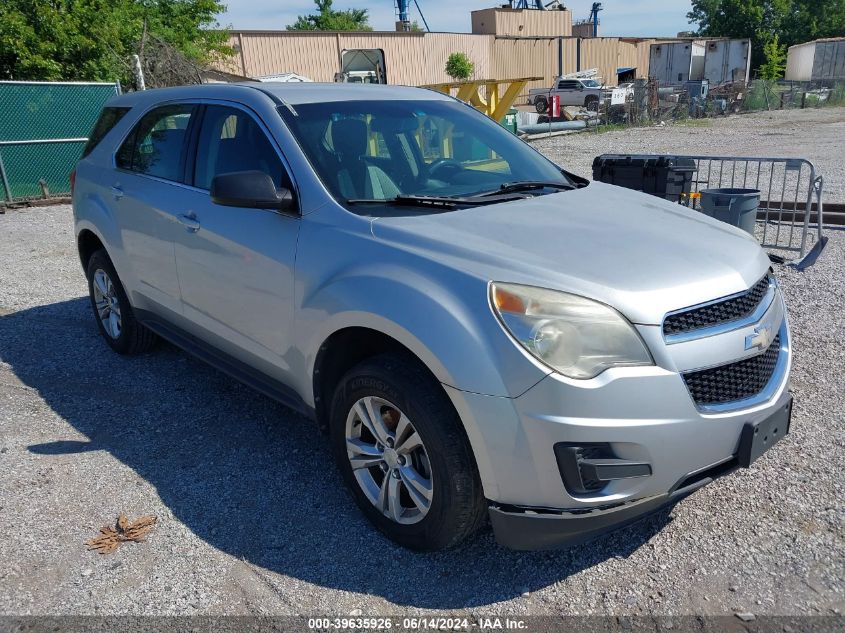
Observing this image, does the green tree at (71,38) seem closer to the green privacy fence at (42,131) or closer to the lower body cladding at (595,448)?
the green privacy fence at (42,131)

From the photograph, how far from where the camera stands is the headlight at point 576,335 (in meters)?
2.39

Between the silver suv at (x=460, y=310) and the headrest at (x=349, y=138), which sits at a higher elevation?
the headrest at (x=349, y=138)

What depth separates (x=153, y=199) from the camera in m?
4.30

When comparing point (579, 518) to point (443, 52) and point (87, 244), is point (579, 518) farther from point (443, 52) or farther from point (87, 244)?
point (443, 52)

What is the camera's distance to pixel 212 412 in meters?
4.42

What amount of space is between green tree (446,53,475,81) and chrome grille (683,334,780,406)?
48.0 m

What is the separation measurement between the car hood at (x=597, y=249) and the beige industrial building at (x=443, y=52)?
21390 millimetres

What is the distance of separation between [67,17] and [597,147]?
14.1 metres

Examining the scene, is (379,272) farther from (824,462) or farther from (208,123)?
(824,462)

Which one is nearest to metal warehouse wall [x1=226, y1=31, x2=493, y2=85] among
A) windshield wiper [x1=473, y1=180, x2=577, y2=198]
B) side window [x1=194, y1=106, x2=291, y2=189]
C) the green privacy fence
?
the green privacy fence

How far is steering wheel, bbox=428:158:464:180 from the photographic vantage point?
3611 mm

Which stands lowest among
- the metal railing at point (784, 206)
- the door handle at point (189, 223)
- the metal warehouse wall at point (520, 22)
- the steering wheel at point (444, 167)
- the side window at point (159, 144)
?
the metal railing at point (784, 206)

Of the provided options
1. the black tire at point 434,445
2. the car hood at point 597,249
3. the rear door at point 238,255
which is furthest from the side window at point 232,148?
the black tire at point 434,445

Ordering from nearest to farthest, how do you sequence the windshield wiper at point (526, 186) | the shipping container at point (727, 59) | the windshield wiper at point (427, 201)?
the windshield wiper at point (427, 201) < the windshield wiper at point (526, 186) < the shipping container at point (727, 59)
